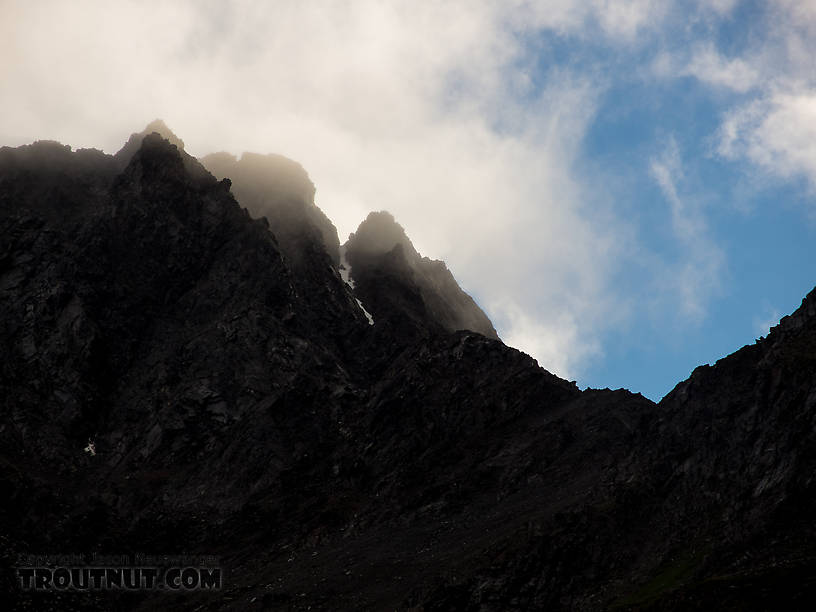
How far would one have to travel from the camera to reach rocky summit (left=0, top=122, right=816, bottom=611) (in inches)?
2869

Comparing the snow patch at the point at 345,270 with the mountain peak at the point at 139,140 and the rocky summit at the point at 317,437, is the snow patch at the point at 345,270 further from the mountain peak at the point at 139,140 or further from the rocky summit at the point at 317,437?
the mountain peak at the point at 139,140

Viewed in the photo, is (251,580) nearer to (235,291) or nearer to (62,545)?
(62,545)

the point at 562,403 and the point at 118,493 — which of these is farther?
the point at 562,403

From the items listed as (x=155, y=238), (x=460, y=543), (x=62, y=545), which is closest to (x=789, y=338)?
(x=460, y=543)

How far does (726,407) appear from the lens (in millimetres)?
85812

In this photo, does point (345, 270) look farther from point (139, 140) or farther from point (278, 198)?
point (139, 140)

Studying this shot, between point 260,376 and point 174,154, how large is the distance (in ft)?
184

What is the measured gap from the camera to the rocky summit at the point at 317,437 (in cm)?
7288

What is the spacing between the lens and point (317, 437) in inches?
4643

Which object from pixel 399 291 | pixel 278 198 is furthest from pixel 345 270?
pixel 278 198

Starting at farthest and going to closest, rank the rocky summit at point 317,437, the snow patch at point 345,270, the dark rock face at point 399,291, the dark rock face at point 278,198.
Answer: the snow patch at point 345,270 → the dark rock face at point 278,198 → the dark rock face at point 399,291 → the rocky summit at point 317,437

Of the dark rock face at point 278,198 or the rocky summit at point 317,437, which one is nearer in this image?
the rocky summit at point 317,437

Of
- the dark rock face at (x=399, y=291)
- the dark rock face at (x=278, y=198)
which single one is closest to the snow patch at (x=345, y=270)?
the dark rock face at (x=399, y=291)

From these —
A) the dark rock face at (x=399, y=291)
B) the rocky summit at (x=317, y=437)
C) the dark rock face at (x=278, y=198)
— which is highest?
the dark rock face at (x=278, y=198)
